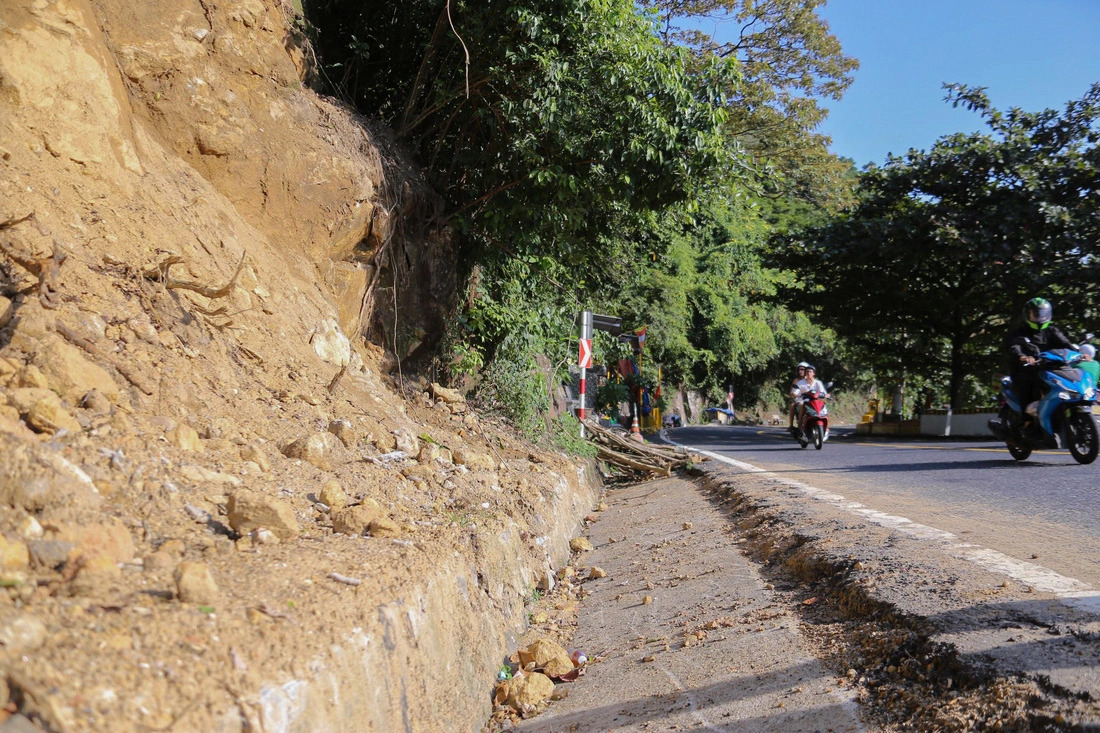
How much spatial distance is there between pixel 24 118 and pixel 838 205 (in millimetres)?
18649

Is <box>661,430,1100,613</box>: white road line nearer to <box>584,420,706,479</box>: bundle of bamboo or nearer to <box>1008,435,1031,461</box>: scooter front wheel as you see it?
<box>1008,435,1031,461</box>: scooter front wheel

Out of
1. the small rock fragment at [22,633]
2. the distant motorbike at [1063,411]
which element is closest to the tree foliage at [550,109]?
the distant motorbike at [1063,411]

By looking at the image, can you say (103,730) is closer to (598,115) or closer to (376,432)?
(376,432)

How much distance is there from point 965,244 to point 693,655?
17179 millimetres

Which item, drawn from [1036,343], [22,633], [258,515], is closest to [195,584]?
[22,633]

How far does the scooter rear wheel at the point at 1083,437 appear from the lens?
7.90 m

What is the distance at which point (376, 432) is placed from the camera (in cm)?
503

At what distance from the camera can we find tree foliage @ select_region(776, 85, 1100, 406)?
57.8 feet

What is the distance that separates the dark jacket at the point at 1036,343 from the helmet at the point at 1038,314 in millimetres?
55

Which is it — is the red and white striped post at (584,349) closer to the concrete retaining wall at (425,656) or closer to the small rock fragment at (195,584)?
the concrete retaining wall at (425,656)

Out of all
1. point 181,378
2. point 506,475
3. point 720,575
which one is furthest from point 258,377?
point 720,575

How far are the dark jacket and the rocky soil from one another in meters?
5.08

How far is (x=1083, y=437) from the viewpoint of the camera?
8.02 meters

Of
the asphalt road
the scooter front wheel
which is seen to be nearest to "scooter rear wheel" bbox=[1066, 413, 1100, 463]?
the asphalt road
